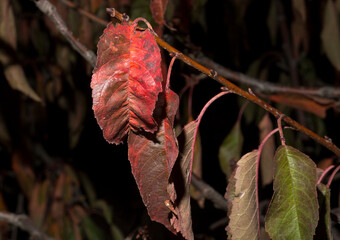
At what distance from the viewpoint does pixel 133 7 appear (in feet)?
3.12

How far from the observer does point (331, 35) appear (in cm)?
120

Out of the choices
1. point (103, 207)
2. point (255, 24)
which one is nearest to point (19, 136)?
point (103, 207)

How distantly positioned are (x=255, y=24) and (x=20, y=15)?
1.03 metres

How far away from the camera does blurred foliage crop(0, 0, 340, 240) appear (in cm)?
116

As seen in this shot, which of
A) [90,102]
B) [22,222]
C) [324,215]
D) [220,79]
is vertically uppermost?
[220,79]

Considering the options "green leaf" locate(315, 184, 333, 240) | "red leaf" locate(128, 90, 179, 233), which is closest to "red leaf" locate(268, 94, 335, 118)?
"green leaf" locate(315, 184, 333, 240)

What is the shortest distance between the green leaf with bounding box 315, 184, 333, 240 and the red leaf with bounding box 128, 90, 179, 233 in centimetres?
21

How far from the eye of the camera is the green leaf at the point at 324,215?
549mm

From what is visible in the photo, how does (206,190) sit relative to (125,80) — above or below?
below

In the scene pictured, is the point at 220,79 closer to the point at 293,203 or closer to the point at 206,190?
the point at 293,203

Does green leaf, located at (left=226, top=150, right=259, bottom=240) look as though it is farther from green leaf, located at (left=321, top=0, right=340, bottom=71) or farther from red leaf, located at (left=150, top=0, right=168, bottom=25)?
green leaf, located at (left=321, top=0, right=340, bottom=71)

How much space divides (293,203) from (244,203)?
2.9 inches

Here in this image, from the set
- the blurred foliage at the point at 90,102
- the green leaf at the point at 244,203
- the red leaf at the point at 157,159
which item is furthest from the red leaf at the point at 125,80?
the blurred foliage at the point at 90,102

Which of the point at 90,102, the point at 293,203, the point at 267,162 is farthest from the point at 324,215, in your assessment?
the point at 90,102
